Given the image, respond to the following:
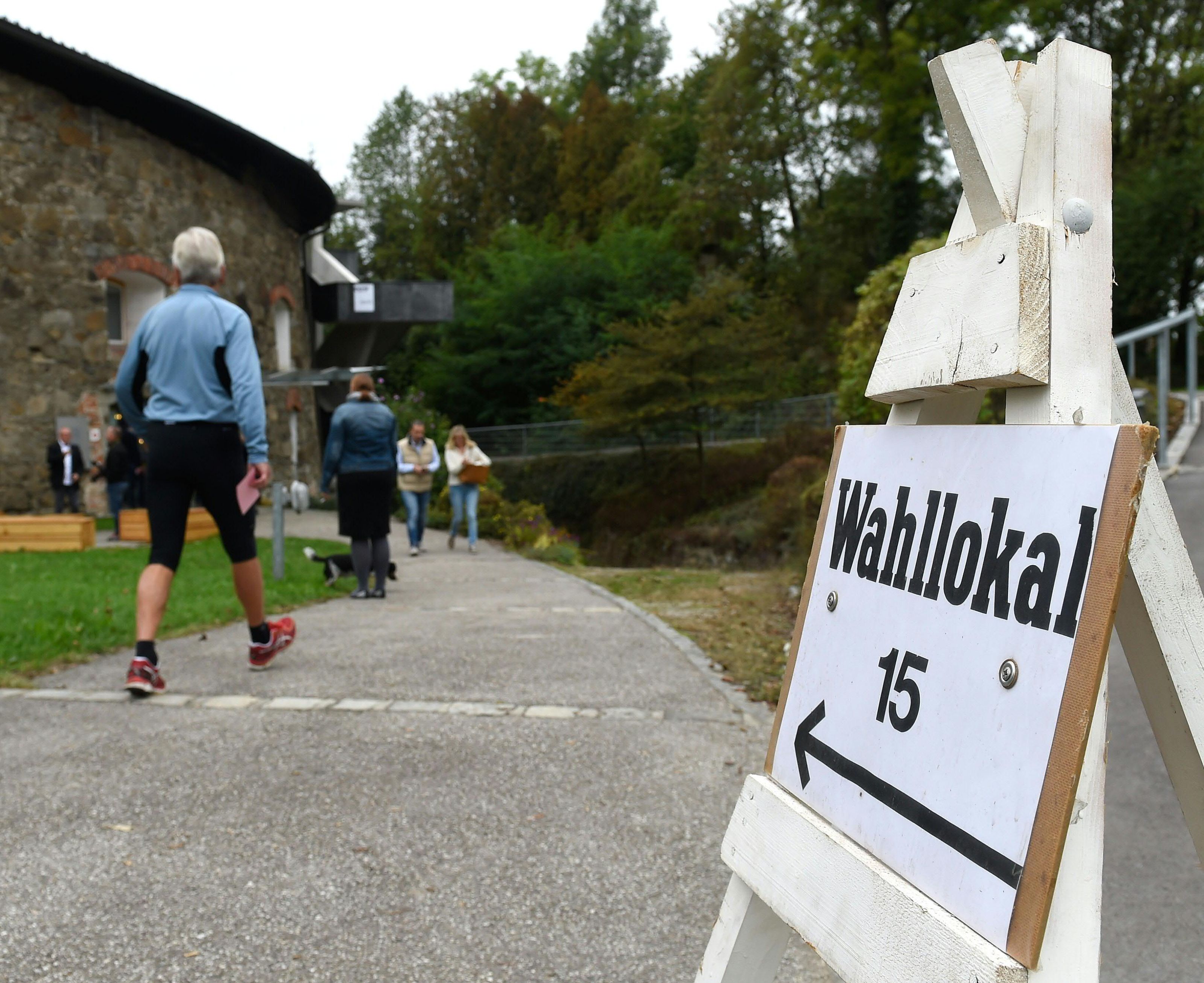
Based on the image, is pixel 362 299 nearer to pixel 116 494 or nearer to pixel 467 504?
pixel 116 494

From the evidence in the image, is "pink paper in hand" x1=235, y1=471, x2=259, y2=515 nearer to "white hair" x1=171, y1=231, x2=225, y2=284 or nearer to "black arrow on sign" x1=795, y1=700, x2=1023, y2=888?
"white hair" x1=171, y1=231, x2=225, y2=284

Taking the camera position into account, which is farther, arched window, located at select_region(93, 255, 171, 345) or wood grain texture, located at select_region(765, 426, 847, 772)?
arched window, located at select_region(93, 255, 171, 345)

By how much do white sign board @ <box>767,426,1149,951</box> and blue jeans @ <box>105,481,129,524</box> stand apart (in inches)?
653

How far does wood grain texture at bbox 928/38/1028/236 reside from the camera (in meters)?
1.53

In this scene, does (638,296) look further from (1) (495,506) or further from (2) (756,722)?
(2) (756,722)

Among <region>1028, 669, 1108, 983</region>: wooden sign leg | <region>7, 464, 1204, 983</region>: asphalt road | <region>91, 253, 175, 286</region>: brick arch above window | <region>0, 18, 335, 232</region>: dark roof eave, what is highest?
<region>0, 18, 335, 232</region>: dark roof eave

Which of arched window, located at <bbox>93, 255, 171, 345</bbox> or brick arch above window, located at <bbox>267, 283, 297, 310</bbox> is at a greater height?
brick arch above window, located at <bbox>267, 283, 297, 310</bbox>

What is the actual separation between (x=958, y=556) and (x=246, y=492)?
13.6ft

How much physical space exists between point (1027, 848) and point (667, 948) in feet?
5.15

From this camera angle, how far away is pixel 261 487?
16.8 ft

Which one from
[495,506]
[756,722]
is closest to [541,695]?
[756,722]

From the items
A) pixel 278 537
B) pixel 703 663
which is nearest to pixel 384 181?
pixel 278 537

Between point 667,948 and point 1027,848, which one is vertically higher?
point 1027,848

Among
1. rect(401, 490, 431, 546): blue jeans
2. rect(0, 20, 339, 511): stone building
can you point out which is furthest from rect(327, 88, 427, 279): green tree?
rect(401, 490, 431, 546): blue jeans
